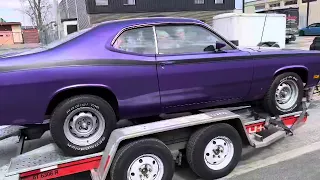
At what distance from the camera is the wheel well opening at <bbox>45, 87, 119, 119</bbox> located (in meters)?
3.48

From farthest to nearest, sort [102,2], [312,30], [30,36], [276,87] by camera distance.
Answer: [30,36]
[312,30]
[102,2]
[276,87]

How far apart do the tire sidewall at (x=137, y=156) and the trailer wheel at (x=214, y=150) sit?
1.15ft

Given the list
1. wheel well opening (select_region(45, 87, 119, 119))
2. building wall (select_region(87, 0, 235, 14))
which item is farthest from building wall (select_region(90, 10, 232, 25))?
wheel well opening (select_region(45, 87, 119, 119))

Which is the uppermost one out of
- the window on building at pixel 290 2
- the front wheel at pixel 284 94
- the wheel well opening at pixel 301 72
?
the window on building at pixel 290 2

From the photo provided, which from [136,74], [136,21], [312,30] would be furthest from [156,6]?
[136,74]

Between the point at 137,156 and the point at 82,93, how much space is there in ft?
2.97

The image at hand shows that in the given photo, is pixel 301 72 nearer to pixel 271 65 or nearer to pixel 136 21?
pixel 271 65

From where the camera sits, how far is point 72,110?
3436mm

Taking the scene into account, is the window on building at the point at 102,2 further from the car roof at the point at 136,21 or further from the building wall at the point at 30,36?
the car roof at the point at 136,21

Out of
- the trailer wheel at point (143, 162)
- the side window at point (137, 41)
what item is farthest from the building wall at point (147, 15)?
the trailer wheel at point (143, 162)

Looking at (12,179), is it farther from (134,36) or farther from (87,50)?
(134,36)

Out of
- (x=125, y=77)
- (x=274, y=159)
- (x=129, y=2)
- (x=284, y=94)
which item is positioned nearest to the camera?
(x=125, y=77)

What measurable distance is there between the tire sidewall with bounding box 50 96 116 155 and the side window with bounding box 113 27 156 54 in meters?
0.69

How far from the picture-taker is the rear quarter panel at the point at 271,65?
4571 mm
